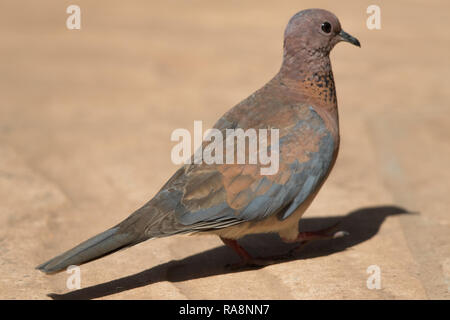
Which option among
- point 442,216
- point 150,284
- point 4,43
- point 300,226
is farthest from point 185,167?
point 4,43

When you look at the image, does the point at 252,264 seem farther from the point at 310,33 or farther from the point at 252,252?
the point at 310,33

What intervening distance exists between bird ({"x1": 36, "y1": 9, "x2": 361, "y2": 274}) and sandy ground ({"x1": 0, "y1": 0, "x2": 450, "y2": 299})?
312 millimetres

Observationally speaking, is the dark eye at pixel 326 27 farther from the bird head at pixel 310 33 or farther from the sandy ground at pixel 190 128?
the sandy ground at pixel 190 128

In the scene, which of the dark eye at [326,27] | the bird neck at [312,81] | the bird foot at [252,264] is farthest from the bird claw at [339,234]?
the dark eye at [326,27]

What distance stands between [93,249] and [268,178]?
111 cm

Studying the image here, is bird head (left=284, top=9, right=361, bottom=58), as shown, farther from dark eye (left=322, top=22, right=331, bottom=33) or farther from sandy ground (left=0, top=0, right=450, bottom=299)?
sandy ground (left=0, top=0, right=450, bottom=299)

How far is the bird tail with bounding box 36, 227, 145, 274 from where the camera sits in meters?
3.94

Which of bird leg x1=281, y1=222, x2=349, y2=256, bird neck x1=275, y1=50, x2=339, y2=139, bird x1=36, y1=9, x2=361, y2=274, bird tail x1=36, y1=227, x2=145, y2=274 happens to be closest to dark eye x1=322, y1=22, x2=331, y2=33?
bird x1=36, y1=9, x2=361, y2=274

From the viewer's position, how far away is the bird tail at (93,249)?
394 centimetres

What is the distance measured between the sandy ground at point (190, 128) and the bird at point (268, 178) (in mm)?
312

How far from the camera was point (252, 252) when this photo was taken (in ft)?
16.0

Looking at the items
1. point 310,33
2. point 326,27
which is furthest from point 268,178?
point 326,27
